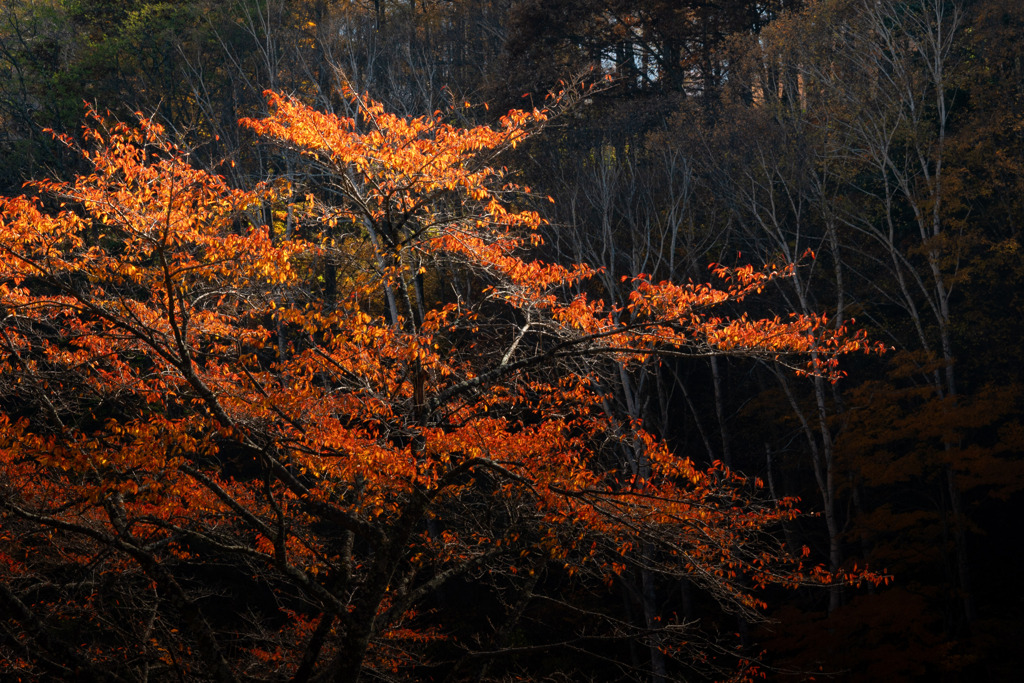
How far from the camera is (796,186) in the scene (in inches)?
682

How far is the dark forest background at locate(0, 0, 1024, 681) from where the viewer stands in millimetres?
13938

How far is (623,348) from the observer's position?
22.7ft

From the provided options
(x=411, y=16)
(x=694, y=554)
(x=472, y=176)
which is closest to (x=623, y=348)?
(x=472, y=176)

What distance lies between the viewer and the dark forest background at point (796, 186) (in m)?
13.9

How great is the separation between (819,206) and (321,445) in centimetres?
1426

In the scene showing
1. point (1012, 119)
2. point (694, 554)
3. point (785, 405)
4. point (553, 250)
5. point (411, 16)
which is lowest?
point (785, 405)

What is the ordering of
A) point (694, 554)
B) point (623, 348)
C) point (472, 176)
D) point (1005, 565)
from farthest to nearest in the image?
point (1005, 565)
point (694, 554)
point (472, 176)
point (623, 348)

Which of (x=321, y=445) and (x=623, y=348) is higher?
Answer: (x=623, y=348)

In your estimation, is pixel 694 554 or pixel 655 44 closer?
pixel 694 554

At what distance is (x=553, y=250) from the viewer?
17.8m

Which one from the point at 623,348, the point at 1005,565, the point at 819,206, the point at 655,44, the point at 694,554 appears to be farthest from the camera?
the point at 655,44

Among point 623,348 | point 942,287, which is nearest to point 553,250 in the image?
point 942,287

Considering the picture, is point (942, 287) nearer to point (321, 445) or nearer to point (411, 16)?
point (321, 445)

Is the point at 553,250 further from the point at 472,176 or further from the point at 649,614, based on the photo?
the point at 472,176
